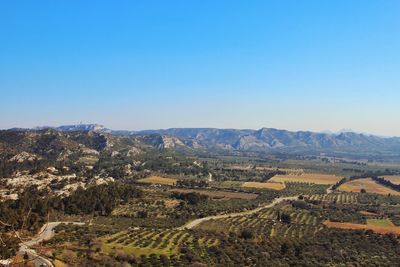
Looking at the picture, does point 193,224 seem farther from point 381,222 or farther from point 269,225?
point 381,222

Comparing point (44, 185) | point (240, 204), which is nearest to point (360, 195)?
point (240, 204)

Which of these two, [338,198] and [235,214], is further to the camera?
[338,198]

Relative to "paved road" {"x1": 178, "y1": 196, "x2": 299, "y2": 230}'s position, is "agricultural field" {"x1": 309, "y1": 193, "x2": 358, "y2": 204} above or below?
above

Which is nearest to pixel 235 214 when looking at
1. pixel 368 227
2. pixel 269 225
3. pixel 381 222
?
pixel 269 225

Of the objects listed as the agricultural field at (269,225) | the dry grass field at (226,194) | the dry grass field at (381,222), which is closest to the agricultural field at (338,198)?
the dry grass field at (226,194)

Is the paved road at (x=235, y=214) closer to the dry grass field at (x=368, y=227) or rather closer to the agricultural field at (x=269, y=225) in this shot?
the agricultural field at (x=269, y=225)

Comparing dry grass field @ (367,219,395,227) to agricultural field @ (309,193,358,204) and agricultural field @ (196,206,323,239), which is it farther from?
agricultural field @ (309,193,358,204)

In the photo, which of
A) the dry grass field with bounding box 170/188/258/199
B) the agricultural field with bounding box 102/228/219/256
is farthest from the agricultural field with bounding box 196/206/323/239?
the dry grass field with bounding box 170/188/258/199

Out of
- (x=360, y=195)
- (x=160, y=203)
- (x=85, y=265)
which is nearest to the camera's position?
(x=85, y=265)

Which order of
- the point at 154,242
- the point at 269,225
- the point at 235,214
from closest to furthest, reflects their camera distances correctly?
the point at 154,242, the point at 269,225, the point at 235,214

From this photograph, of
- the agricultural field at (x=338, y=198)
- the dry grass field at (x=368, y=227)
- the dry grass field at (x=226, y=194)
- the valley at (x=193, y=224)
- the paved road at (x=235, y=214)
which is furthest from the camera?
the dry grass field at (x=226, y=194)

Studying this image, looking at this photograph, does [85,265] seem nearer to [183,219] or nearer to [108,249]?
[108,249]
